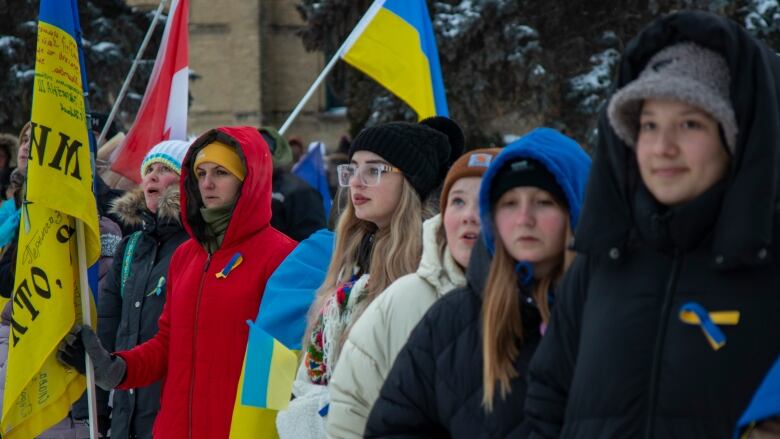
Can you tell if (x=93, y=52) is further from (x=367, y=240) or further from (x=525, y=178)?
(x=525, y=178)

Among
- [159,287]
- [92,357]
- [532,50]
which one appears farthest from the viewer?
[532,50]

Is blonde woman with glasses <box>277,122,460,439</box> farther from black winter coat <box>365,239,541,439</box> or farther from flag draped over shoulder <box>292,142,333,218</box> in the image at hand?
flag draped over shoulder <box>292,142,333,218</box>

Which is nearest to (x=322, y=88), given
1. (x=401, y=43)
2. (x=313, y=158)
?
(x=313, y=158)

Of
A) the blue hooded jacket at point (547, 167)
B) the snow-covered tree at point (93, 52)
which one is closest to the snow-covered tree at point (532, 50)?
the snow-covered tree at point (93, 52)

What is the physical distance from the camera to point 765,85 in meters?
2.82

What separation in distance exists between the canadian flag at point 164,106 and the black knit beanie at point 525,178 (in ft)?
17.4

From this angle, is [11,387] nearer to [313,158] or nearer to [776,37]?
[313,158]

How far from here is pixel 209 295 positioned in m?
5.51

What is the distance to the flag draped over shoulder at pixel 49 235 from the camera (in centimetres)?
568

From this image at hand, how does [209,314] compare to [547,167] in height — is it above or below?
below

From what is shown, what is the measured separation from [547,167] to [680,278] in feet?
2.43

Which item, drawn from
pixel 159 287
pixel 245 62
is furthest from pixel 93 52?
pixel 245 62

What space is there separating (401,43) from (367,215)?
339 centimetres

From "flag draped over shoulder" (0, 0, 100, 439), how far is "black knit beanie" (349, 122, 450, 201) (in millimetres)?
1361
